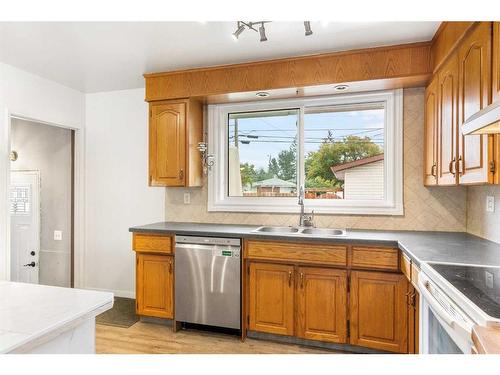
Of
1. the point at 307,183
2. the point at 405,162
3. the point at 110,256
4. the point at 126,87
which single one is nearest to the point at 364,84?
the point at 405,162

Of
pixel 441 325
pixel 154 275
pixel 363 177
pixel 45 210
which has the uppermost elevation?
pixel 363 177

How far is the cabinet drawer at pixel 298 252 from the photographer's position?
2.40 metres

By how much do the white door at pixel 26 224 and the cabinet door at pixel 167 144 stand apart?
5.98 ft

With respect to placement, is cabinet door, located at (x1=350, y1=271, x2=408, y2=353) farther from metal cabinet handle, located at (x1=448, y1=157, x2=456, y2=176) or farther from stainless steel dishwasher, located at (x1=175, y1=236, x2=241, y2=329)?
stainless steel dishwasher, located at (x1=175, y1=236, x2=241, y2=329)

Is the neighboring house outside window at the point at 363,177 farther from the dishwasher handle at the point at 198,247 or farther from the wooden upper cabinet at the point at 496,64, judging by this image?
the wooden upper cabinet at the point at 496,64

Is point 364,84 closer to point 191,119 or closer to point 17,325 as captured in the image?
point 191,119

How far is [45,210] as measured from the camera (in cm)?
396

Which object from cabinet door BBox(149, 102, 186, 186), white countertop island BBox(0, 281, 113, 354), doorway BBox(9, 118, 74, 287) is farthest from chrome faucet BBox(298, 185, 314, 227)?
doorway BBox(9, 118, 74, 287)

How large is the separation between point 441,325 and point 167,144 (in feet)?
8.74

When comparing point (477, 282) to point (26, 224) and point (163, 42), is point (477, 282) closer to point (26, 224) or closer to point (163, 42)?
point (163, 42)

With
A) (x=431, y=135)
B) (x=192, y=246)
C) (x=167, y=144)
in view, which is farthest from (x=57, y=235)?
(x=431, y=135)

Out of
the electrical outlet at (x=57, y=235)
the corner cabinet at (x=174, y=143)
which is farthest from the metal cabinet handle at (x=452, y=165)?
the electrical outlet at (x=57, y=235)
